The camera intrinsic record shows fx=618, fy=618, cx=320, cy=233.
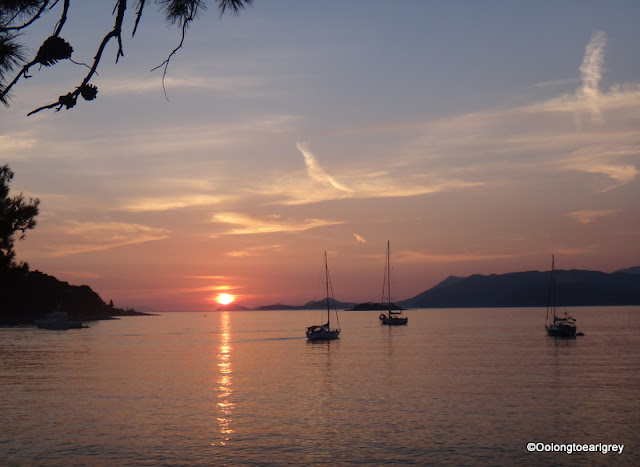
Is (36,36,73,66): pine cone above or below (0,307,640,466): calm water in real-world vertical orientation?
above

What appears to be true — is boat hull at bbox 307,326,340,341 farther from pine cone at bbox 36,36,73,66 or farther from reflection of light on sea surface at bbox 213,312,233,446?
pine cone at bbox 36,36,73,66

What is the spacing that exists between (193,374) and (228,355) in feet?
99.5

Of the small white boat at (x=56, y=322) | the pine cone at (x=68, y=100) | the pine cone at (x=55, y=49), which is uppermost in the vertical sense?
the pine cone at (x=55, y=49)

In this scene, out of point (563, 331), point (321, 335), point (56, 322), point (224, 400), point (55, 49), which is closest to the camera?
point (55, 49)

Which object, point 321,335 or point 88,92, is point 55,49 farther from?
point 321,335

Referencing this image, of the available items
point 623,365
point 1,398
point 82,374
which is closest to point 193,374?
point 82,374

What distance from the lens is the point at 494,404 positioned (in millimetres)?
42688

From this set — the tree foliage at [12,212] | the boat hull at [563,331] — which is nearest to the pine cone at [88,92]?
the tree foliage at [12,212]

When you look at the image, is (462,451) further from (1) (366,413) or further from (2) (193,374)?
(2) (193,374)

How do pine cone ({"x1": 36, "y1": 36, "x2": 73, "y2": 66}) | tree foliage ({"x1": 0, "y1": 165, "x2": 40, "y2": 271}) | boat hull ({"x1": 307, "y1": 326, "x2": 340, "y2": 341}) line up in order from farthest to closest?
boat hull ({"x1": 307, "y1": 326, "x2": 340, "y2": 341}) → tree foliage ({"x1": 0, "y1": 165, "x2": 40, "y2": 271}) → pine cone ({"x1": 36, "y1": 36, "x2": 73, "y2": 66})

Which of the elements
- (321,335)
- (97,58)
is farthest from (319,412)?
(321,335)

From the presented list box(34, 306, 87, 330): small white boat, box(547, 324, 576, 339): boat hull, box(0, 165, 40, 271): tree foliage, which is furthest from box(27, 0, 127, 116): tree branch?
box(34, 306, 87, 330): small white boat

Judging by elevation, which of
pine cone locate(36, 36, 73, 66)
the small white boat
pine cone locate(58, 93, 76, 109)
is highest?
pine cone locate(36, 36, 73, 66)

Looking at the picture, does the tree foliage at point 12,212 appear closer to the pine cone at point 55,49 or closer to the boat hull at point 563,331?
the pine cone at point 55,49
